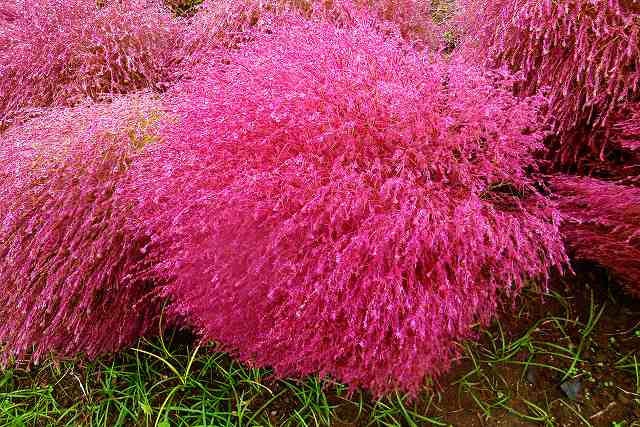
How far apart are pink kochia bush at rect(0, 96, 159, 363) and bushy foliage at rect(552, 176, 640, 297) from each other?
42.8 inches

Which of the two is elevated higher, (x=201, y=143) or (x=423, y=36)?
(x=423, y=36)

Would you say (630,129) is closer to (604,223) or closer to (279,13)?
(604,223)

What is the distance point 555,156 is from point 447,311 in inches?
26.5

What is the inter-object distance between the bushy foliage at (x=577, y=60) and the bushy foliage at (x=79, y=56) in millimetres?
1190

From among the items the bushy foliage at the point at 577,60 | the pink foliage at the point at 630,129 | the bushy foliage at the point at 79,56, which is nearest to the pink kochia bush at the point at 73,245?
the bushy foliage at the point at 79,56

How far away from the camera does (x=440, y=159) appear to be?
1.15 m

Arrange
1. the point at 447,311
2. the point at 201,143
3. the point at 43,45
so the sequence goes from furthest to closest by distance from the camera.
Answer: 1. the point at 43,45
2. the point at 201,143
3. the point at 447,311

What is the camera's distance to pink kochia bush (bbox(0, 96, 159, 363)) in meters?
1.36

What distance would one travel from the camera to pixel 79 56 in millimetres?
1860

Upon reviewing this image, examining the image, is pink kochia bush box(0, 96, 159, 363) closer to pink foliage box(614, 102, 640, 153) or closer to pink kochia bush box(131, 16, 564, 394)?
pink kochia bush box(131, 16, 564, 394)

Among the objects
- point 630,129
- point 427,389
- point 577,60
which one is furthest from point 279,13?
point 427,389

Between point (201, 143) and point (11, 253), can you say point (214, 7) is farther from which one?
point (11, 253)

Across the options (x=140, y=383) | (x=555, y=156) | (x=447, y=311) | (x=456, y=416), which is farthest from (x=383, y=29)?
(x=140, y=383)

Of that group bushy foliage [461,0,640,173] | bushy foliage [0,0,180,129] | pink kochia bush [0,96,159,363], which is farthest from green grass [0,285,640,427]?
bushy foliage [0,0,180,129]
